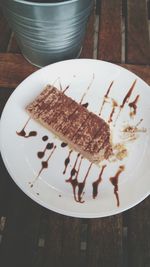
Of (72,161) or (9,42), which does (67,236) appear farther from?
(9,42)

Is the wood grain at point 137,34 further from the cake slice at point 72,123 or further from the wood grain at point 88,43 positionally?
the cake slice at point 72,123

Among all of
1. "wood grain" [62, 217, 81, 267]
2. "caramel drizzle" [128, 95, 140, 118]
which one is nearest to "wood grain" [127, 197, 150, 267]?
"wood grain" [62, 217, 81, 267]

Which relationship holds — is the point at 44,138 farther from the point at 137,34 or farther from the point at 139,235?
the point at 137,34

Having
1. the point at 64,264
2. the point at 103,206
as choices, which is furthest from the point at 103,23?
the point at 64,264

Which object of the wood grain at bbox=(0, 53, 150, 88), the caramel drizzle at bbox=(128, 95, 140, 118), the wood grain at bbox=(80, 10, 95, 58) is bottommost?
the caramel drizzle at bbox=(128, 95, 140, 118)

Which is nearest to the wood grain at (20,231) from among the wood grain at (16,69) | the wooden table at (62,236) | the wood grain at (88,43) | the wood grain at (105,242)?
the wooden table at (62,236)

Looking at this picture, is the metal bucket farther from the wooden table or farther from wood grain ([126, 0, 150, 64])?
the wooden table

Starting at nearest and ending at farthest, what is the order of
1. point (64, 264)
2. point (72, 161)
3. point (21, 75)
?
point (64, 264) → point (72, 161) → point (21, 75)
